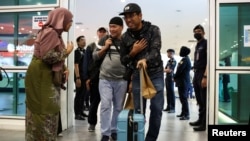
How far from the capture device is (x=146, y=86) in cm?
272

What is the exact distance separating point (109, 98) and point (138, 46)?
0.93 m

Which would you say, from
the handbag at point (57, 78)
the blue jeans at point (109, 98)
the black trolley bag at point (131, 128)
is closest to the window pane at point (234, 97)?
the blue jeans at point (109, 98)

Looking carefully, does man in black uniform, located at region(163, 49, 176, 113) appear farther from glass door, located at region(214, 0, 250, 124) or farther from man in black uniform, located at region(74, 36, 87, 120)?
glass door, located at region(214, 0, 250, 124)

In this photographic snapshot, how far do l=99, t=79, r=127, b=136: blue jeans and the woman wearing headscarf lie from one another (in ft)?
3.27

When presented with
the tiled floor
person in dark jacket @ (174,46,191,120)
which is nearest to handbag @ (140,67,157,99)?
the tiled floor

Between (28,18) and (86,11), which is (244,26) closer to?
(28,18)

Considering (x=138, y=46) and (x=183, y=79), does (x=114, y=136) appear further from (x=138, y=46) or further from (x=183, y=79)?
(x=183, y=79)

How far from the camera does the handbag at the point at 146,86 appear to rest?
2678 millimetres

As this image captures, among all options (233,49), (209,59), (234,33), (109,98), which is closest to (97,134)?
(109,98)

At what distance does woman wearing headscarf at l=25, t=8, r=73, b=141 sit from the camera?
2.59 m

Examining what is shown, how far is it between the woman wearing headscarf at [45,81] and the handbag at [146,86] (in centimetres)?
67

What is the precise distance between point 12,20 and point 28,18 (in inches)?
12.5

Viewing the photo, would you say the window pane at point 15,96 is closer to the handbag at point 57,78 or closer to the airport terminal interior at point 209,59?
the airport terminal interior at point 209,59

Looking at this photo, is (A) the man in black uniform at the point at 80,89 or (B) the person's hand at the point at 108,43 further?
(A) the man in black uniform at the point at 80,89
